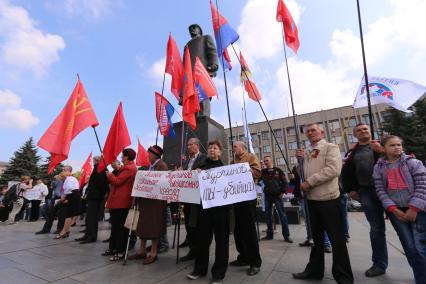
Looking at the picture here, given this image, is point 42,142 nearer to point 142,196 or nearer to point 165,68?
point 142,196

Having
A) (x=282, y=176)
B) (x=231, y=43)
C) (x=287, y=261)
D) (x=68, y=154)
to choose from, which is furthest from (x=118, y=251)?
(x=231, y=43)

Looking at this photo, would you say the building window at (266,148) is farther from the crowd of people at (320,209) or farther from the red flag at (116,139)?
the red flag at (116,139)

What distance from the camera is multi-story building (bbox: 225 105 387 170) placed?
44594 millimetres

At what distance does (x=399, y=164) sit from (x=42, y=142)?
5.31 meters

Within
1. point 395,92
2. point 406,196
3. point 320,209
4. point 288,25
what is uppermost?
point 288,25

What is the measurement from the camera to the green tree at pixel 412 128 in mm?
22547

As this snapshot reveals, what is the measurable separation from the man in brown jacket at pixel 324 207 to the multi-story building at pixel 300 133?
127ft

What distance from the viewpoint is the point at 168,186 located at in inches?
156

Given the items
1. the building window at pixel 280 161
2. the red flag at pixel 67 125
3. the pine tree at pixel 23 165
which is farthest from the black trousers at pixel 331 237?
the building window at pixel 280 161

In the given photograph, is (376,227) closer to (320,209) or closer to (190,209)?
(320,209)

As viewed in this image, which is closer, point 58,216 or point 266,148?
point 58,216

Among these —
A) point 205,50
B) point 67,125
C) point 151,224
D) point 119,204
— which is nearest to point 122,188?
point 119,204

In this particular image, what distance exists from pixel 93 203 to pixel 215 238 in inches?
154

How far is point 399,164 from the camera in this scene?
2.82m
